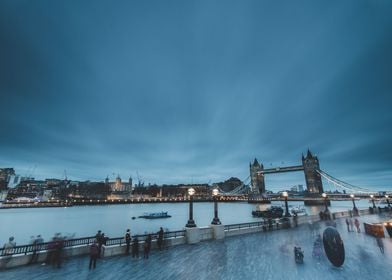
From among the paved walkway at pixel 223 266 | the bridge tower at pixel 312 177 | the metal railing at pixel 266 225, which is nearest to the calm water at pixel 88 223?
the metal railing at pixel 266 225

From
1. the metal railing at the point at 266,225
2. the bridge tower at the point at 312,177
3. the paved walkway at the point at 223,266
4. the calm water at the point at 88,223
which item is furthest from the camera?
the bridge tower at the point at 312,177

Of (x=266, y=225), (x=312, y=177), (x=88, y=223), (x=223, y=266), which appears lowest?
(x=88, y=223)

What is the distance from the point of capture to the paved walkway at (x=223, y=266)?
9617 mm

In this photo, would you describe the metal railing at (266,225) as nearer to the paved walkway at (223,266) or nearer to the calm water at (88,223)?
the paved walkway at (223,266)

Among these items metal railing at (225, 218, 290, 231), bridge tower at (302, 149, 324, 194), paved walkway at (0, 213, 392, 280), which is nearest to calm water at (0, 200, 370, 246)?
metal railing at (225, 218, 290, 231)

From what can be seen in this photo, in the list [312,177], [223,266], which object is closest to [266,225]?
[223,266]

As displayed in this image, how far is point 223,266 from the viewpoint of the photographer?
35.4 feet

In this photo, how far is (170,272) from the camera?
393 inches

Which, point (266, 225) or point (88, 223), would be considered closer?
point (266, 225)

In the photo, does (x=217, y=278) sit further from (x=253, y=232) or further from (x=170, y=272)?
(x=253, y=232)

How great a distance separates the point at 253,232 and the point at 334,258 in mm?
11020

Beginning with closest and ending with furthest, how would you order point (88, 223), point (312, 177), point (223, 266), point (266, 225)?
1. point (223, 266)
2. point (266, 225)
3. point (88, 223)
4. point (312, 177)

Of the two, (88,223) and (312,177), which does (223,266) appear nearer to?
(88,223)

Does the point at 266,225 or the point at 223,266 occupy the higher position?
the point at 266,225
